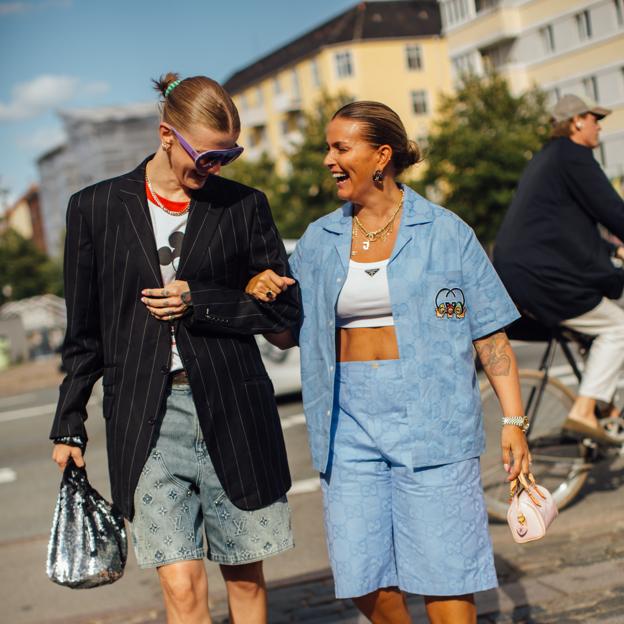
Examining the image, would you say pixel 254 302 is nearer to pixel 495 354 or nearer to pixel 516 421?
pixel 495 354

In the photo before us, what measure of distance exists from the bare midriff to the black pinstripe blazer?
0.78 ft

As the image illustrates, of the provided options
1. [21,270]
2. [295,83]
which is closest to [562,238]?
[21,270]

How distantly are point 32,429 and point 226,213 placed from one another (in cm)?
1068

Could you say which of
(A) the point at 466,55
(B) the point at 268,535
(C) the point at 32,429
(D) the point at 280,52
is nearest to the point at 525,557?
(B) the point at 268,535

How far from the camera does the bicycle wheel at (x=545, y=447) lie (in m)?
5.67

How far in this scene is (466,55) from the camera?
5906cm

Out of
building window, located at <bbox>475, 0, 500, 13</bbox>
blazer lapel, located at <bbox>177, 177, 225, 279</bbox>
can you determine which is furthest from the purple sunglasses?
building window, located at <bbox>475, 0, 500, 13</bbox>

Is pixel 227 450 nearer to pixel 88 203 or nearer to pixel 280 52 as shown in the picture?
pixel 88 203

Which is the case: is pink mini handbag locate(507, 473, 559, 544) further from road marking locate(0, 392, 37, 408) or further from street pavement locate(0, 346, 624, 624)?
road marking locate(0, 392, 37, 408)

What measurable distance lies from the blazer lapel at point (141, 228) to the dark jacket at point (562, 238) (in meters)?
2.69

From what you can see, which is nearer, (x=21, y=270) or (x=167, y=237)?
(x=167, y=237)

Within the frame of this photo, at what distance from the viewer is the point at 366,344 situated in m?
3.35

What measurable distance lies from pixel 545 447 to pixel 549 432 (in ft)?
0.30

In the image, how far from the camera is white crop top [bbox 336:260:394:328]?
129 inches
